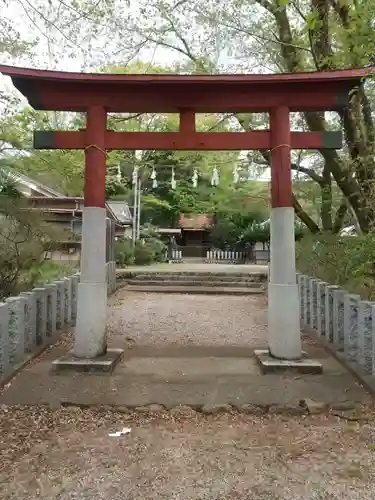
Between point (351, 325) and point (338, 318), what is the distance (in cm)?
58

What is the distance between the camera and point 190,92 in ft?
18.9

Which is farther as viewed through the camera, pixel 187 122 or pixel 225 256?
pixel 225 256

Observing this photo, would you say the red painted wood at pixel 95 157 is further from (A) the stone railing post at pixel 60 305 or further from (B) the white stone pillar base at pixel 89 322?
(A) the stone railing post at pixel 60 305

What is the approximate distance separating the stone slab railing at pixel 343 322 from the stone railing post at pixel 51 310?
435 centimetres

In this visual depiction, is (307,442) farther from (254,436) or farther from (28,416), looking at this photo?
(28,416)

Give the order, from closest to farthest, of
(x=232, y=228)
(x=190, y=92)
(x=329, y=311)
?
1. (x=190, y=92)
2. (x=329, y=311)
3. (x=232, y=228)

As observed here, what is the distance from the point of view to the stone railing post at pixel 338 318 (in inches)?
247

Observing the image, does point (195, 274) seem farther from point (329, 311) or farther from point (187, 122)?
point (187, 122)

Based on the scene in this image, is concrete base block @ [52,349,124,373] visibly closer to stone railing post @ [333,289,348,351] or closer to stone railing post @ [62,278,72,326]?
stone railing post @ [62,278,72,326]

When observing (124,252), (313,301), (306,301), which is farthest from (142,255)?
(313,301)

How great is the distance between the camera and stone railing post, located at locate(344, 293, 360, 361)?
566 cm

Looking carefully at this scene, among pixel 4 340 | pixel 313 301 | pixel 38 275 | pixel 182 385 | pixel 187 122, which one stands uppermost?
pixel 187 122

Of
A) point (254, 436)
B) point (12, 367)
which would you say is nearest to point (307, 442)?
point (254, 436)

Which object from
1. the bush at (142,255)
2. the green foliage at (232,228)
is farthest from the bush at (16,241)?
the green foliage at (232,228)
